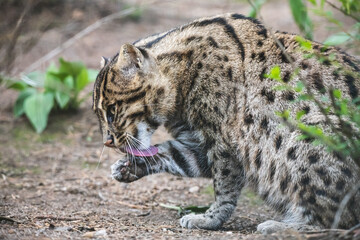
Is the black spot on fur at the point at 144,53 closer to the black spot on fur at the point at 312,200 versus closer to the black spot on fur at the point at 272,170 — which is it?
the black spot on fur at the point at 272,170

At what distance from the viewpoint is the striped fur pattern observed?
4547 millimetres

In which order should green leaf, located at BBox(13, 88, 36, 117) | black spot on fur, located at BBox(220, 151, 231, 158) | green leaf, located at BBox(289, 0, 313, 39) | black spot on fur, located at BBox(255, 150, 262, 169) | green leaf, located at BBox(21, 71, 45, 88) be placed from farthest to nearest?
green leaf, located at BBox(13, 88, 36, 117), green leaf, located at BBox(21, 71, 45, 88), green leaf, located at BBox(289, 0, 313, 39), black spot on fur, located at BBox(220, 151, 231, 158), black spot on fur, located at BBox(255, 150, 262, 169)

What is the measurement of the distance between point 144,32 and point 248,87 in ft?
21.3

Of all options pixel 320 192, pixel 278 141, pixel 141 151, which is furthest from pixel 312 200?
pixel 141 151

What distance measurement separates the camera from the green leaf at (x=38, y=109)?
25.3ft

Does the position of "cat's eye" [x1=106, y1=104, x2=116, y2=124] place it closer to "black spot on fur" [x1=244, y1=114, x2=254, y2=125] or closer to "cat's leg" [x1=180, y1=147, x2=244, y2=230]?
"cat's leg" [x1=180, y1=147, x2=244, y2=230]

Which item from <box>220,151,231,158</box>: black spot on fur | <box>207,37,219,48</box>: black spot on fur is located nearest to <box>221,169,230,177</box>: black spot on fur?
<box>220,151,231,158</box>: black spot on fur

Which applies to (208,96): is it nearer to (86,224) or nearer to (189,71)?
(189,71)

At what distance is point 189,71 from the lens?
514 centimetres

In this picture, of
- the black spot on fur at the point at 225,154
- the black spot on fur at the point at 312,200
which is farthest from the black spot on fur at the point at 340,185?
the black spot on fur at the point at 225,154

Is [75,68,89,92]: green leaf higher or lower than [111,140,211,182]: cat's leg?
higher

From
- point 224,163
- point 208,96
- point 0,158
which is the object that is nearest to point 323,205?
point 224,163

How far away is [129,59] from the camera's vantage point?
5012 millimetres

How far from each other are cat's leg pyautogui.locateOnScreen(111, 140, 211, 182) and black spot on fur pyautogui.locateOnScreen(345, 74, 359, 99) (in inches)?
60.9
